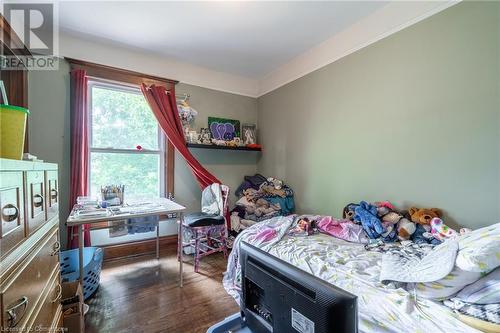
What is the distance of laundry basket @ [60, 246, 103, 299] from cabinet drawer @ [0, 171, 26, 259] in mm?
1343

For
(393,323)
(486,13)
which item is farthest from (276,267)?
(486,13)

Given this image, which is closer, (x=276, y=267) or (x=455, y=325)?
(x=276, y=267)

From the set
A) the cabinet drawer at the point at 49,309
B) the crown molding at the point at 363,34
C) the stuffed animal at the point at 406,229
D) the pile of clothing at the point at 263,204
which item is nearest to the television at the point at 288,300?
the cabinet drawer at the point at 49,309

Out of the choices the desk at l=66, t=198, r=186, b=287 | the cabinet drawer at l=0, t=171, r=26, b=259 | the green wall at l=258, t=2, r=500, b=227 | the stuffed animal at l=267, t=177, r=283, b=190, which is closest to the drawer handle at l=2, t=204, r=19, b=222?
the cabinet drawer at l=0, t=171, r=26, b=259

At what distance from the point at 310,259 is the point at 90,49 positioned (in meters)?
3.22

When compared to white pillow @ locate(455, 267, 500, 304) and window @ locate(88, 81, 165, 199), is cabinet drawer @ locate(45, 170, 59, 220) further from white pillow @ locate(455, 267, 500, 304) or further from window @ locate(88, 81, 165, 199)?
white pillow @ locate(455, 267, 500, 304)

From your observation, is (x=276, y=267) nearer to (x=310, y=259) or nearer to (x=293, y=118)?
(x=310, y=259)

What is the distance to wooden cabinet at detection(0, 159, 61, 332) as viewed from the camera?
26.0 inches

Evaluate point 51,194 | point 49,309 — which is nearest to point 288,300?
point 49,309

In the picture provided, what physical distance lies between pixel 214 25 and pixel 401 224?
2.59 m

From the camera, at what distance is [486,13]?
4.99ft

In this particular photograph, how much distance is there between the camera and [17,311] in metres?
0.70

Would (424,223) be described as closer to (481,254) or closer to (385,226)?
(385,226)

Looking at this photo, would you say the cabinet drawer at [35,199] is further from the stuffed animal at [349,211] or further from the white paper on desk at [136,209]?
the stuffed animal at [349,211]
